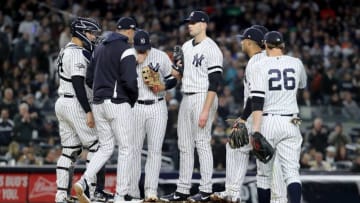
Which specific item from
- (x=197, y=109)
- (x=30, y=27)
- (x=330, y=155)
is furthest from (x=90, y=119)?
(x=30, y=27)

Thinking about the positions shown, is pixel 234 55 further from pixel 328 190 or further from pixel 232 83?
pixel 328 190

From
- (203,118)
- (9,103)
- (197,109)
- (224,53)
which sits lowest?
(203,118)

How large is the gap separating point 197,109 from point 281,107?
1251mm

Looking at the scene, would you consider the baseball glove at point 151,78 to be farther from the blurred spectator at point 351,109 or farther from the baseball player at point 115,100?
the blurred spectator at point 351,109

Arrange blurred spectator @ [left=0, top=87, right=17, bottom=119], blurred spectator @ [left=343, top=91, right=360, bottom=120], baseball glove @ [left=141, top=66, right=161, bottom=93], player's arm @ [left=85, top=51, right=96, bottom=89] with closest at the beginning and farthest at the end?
player's arm @ [left=85, top=51, right=96, bottom=89]
baseball glove @ [left=141, top=66, right=161, bottom=93]
blurred spectator @ [left=0, top=87, right=17, bottom=119]
blurred spectator @ [left=343, top=91, right=360, bottom=120]

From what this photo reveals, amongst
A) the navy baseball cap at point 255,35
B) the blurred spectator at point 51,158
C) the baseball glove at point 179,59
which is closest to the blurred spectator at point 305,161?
the blurred spectator at point 51,158

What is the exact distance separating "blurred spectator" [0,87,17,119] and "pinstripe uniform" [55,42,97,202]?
23.7 ft

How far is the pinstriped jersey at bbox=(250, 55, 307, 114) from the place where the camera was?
1259 cm

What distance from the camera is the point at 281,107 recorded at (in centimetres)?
1266

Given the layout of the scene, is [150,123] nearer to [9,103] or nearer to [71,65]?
[71,65]

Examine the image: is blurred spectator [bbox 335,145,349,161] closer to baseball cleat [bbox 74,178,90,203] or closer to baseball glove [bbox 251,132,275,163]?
baseball glove [bbox 251,132,275,163]

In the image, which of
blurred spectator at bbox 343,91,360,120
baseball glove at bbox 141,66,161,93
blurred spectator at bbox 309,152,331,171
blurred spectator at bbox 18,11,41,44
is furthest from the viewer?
blurred spectator at bbox 18,11,41,44

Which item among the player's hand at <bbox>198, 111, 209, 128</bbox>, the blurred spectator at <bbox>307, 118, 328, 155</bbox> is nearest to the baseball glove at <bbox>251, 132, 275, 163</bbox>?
the player's hand at <bbox>198, 111, 209, 128</bbox>

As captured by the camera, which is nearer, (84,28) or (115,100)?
(115,100)
